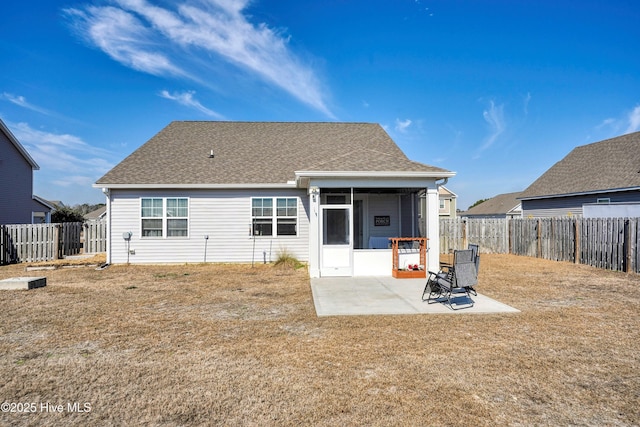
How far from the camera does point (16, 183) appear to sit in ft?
70.0

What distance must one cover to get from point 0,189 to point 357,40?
21.1 m

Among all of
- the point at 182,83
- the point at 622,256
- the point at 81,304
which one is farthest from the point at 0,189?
the point at 622,256

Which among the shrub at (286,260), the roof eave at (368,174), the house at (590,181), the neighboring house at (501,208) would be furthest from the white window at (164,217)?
the neighboring house at (501,208)

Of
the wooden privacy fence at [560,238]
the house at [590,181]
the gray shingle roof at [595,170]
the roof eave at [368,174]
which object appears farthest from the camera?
the gray shingle roof at [595,170]

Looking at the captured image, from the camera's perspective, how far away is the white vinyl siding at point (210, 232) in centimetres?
1354

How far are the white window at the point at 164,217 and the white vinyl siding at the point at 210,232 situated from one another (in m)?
0.15

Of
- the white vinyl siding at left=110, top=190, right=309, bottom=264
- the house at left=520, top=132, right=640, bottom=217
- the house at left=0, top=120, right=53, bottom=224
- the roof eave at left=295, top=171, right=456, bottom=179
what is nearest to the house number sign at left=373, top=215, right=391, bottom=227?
the white vinyl siding at left=110, top=190, right=309, bottom=264

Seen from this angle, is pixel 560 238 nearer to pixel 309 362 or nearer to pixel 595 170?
pixel 595 170

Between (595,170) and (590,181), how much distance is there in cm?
126

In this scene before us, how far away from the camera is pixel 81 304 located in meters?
7.37

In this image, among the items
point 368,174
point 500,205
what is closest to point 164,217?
point 368,174

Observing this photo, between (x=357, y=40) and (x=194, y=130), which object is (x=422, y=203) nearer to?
(x=357, y=40)

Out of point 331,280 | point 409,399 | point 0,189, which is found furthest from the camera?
point 0,189

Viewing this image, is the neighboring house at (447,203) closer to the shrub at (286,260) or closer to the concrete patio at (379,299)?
the shrub at (286,260)
